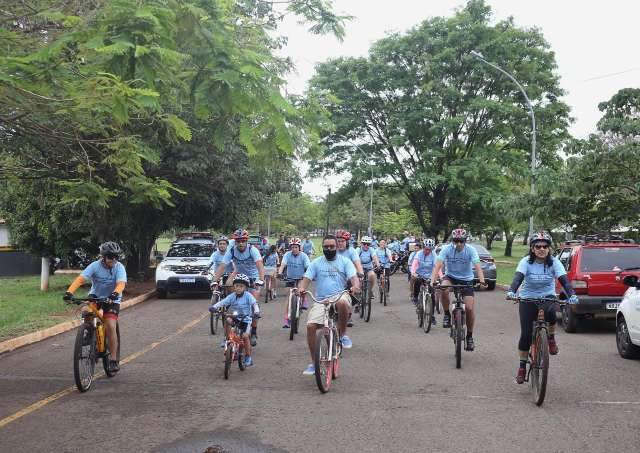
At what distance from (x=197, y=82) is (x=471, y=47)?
27768mm

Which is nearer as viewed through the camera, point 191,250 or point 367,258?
point 367,258

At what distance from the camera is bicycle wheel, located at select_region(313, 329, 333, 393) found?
7266 millimetres

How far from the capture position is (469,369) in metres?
8.91

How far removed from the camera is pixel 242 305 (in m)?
8.95

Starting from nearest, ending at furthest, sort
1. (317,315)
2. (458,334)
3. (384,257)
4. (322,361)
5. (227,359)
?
(322,361) < (317,315) < (227,359) < (458,334) < (384,257)

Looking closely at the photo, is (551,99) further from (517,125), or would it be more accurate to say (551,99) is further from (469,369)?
(469,369)

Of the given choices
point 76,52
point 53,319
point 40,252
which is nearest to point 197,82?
point 76,52

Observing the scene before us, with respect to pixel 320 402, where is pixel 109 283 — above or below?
above

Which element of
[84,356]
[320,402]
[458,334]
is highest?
[458,334]

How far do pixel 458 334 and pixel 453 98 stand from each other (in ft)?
80.5

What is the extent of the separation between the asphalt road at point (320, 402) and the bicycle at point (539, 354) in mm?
180

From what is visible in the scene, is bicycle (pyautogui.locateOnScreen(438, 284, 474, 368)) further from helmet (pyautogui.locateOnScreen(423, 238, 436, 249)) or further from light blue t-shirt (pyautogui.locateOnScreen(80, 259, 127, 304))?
light blue t-shirt (pyautogui.locateOnScreen(80, 259, 127, 304))

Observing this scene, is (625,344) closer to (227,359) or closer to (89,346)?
(227,359)

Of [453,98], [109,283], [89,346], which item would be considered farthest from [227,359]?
[453,98]
